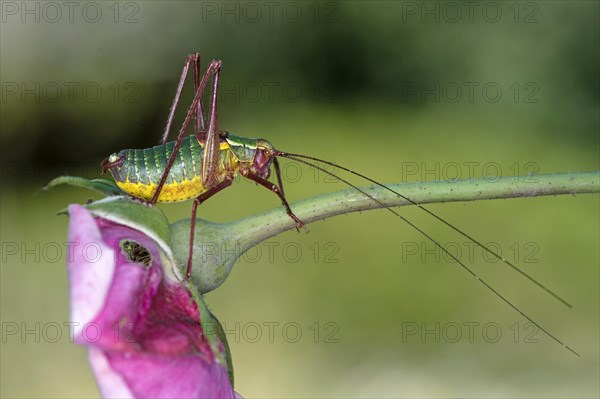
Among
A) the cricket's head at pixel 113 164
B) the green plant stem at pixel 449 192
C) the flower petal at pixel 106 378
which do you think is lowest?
the flower petal at pixel 106 378

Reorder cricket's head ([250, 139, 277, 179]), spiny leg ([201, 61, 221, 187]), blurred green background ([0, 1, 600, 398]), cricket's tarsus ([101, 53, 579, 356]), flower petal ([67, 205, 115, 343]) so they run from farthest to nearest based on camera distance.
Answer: blurred green background ([0, 1, 600, 398]) → cricket's head ([250, 139, 277, 179]) → spiny leg ([201, 61, 221, 187]) → cricket's tarsus ([101, 53, 579, 356]) → flower petal ([67, 205, 115, 343])

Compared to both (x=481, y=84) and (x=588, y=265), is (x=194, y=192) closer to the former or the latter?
(x=588, y=265)

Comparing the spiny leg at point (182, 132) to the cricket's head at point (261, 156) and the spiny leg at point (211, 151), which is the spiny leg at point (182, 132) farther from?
the cricket's head at point (261, 156)

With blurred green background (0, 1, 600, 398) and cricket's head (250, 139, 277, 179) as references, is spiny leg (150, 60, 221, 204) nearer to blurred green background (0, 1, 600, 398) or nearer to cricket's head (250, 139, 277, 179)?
cricket's head (250, 139, 277, 179)

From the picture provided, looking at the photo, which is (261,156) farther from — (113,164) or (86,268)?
(86,268)

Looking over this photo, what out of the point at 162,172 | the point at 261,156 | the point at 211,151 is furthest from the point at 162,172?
the point at 261,156

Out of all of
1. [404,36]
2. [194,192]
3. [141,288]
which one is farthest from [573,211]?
[141,288]

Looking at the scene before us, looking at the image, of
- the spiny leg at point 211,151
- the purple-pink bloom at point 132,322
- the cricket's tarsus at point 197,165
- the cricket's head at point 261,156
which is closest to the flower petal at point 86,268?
the purple-pink bloom at point 132,322

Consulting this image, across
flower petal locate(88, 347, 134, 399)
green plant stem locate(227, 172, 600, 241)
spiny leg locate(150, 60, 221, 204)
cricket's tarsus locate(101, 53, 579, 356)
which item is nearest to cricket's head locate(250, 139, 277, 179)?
cricket's tarsus locate(101, 53, 579, 356)
